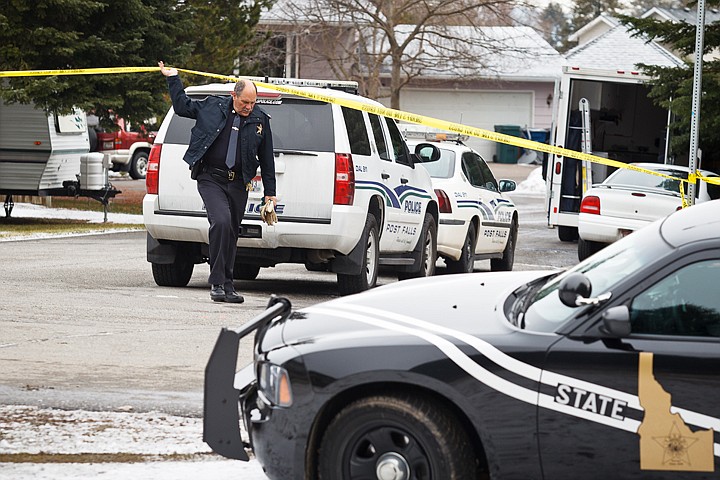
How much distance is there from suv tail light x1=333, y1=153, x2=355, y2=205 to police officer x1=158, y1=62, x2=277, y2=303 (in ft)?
2.78

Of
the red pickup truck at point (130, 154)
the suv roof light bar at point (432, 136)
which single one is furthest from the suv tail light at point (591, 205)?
the red pickup truck at point (130, 154)

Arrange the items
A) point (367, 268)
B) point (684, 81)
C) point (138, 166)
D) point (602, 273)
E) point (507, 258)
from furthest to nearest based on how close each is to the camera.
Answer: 1. point (138, 166)
2. point (684, 81)
3. point (507, 258)
4. point (367, 268)
5. point (602, 273)

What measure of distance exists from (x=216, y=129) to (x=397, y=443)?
595cm

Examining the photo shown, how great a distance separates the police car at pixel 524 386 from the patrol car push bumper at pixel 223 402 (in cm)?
11

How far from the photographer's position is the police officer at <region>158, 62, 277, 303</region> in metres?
10.5

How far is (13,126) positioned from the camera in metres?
22.3

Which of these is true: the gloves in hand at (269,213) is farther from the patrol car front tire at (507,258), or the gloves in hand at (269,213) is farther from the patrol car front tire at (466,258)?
the patrol car front tire at (507,258)

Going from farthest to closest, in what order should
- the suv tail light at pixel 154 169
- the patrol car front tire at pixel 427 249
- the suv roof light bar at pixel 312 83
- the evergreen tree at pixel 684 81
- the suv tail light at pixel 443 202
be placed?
the evergreen tree at pixel 684 81 → the suv tail light at pixel 443 202 → the patrol car front tire at pixel 427 249 → the suv roof light bar at pixel 312 83 → the suv tail light at pixel 154 169

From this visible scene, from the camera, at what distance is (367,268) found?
40.3 ft

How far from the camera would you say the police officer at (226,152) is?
10539 millimetres

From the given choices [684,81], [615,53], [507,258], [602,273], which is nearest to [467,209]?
[507,258]

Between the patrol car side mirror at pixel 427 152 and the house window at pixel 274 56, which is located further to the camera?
the house window at pixel 274 56

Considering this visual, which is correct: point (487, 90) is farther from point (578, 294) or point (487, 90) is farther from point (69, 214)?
point (578, 294)

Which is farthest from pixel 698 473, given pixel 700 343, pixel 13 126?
pixel 13 126
